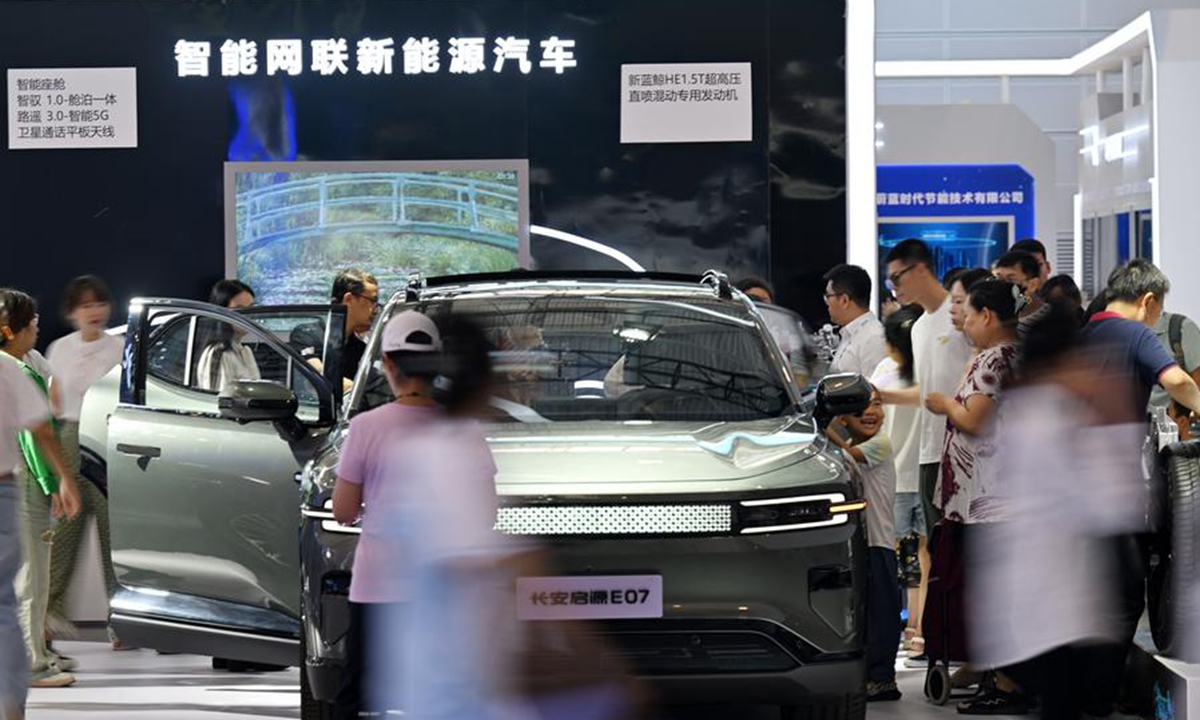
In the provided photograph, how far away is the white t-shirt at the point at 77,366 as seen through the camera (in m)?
9.36

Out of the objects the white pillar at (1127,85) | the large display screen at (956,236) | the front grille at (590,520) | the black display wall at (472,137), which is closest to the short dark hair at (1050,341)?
the front grille at (590,520)

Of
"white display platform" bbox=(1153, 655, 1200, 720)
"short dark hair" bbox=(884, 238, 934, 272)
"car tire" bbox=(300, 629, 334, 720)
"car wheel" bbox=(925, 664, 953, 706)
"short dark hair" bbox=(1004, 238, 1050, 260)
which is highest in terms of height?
"short dark hair" bbox=(1004, 238, 1050, 260)

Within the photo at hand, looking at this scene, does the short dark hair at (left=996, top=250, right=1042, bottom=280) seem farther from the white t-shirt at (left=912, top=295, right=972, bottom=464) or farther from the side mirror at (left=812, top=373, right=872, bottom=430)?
the side mirror at (left=812, top=373, right=872, bottom=430)

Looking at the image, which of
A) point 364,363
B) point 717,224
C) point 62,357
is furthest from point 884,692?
point 717,224

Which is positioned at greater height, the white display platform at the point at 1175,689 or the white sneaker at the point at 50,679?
the white display platform at the point at 1175,689

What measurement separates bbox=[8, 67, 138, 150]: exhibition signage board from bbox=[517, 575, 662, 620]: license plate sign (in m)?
7.62

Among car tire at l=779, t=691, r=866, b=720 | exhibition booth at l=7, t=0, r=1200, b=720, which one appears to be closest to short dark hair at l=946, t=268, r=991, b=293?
exhibition booth at l=7, t=0, r=1200, b=720

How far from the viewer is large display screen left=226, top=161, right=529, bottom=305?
40.9ft

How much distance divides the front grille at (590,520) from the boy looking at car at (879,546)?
2.21m

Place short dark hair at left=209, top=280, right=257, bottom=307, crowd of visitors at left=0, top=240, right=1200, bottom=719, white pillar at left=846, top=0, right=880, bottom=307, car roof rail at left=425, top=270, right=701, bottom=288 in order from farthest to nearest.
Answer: white pillar at left=846, top=0, right=880, bottom=307 < short dark hair at left=209, top=280, right=257, bottom=307 < car roof rail at left=425, top=270, right=701, bottom=288 < crowd of visitors at left=0, top=240, right=1200, bottom=719

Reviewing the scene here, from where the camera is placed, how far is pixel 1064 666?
493 cm

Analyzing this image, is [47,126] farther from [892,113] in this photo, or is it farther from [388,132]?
[892,113]

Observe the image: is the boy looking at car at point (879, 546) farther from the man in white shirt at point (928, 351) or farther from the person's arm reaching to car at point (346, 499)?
the person's arm reaching to car at point (346, 499)

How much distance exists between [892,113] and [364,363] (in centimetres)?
1588
